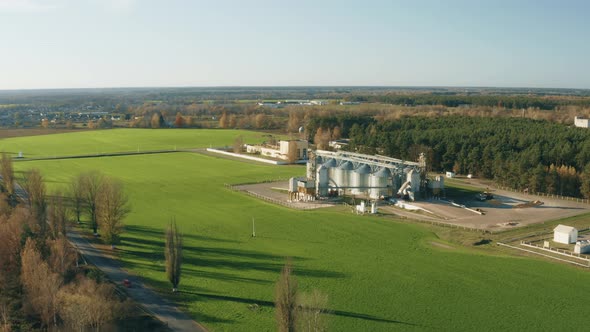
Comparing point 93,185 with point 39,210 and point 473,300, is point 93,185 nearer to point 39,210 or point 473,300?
point 39,210

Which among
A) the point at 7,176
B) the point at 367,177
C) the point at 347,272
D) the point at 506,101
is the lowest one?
the point at 347,272

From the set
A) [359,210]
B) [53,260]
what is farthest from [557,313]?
[53,260]

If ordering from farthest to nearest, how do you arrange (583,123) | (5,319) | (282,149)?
(583,123) < (282,149) < (5,319)

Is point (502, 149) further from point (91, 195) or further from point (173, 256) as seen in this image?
point (173, 256)

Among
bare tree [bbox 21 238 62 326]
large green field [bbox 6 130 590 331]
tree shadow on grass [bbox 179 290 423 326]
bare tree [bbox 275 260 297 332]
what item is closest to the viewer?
bare tree [bbox 275 260 297 332]

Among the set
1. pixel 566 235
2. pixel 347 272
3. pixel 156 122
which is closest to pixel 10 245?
pixel 347 272

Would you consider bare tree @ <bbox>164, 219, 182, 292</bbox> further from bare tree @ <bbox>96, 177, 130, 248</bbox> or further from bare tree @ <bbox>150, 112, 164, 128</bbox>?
bare tree @ <bbox>150, 112, 164, 128</bbox>

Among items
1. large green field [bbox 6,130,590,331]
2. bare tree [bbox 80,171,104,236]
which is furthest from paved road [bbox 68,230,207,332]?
bare tree [bbox 80,171,104,236]
